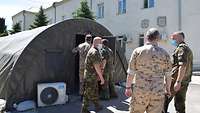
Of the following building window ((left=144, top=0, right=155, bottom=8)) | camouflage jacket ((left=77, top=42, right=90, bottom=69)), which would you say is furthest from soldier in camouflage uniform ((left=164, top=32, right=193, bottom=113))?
building window ((left=144, top=0, right=155, bottom=8))

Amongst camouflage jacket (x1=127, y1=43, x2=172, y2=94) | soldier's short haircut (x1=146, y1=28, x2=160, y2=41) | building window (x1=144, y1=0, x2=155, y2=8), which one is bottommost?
camouflage jacket (x1=127, y1=43, x2=172, y2=94)

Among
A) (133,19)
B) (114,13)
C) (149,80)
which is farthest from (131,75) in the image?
(114,13)

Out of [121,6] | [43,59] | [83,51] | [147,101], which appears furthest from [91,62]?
[121,6]

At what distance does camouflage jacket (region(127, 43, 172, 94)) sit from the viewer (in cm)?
545

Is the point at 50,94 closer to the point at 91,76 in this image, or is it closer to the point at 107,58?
the point at 107,58

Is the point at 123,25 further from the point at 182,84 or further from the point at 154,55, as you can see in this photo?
the point at 154,55

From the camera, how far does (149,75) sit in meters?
5.47

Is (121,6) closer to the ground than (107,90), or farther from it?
farther from it

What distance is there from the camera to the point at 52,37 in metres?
10.4

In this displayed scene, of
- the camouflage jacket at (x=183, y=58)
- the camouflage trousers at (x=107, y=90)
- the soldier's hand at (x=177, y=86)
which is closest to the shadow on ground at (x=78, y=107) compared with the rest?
the camouflage trousers at (x=107, y=90)

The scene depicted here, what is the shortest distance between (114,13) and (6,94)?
16585mm

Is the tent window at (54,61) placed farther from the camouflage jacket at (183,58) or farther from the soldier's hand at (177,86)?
the soldier's hand at (177,86)

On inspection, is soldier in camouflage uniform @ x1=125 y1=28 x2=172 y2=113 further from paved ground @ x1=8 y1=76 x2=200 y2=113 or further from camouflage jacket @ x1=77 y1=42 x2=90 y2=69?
camouflage jacket @ x1=77 y1=42 x2=90 y2=69

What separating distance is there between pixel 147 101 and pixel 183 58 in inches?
68.4
